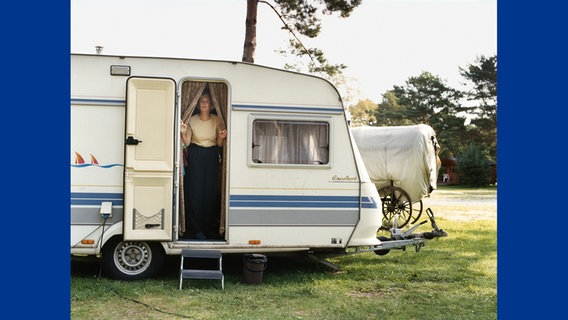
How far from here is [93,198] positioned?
6.98 m

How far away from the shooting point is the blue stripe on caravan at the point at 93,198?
6945 millimetres

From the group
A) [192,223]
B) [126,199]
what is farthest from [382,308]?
[126,199]

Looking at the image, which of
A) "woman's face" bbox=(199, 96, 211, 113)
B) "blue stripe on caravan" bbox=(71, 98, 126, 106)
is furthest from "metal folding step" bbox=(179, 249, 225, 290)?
"blue stripe on caravan" bbox=(71, 98, 126, 106)

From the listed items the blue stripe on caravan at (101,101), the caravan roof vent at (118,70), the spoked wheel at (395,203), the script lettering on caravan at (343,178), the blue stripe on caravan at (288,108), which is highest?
the caravan roof vent at (118,70)

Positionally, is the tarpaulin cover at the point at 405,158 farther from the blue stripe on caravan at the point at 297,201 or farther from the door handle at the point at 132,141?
the door handle at the point at 132,141

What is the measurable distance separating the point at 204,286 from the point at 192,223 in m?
0.92

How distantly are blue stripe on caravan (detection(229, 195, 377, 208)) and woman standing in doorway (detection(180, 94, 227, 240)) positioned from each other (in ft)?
2.23

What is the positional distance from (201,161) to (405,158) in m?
5.81

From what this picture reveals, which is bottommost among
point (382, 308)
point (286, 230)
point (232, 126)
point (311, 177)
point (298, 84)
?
point (382, 308)

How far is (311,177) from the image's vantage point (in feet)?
24.2

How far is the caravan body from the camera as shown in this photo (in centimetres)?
702

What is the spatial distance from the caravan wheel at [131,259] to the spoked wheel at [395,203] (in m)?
6.47

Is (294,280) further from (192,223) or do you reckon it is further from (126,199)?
(126,199)

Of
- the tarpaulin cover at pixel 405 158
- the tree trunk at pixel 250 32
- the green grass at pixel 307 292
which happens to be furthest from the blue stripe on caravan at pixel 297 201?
the tree trunk at pixel 250 32
